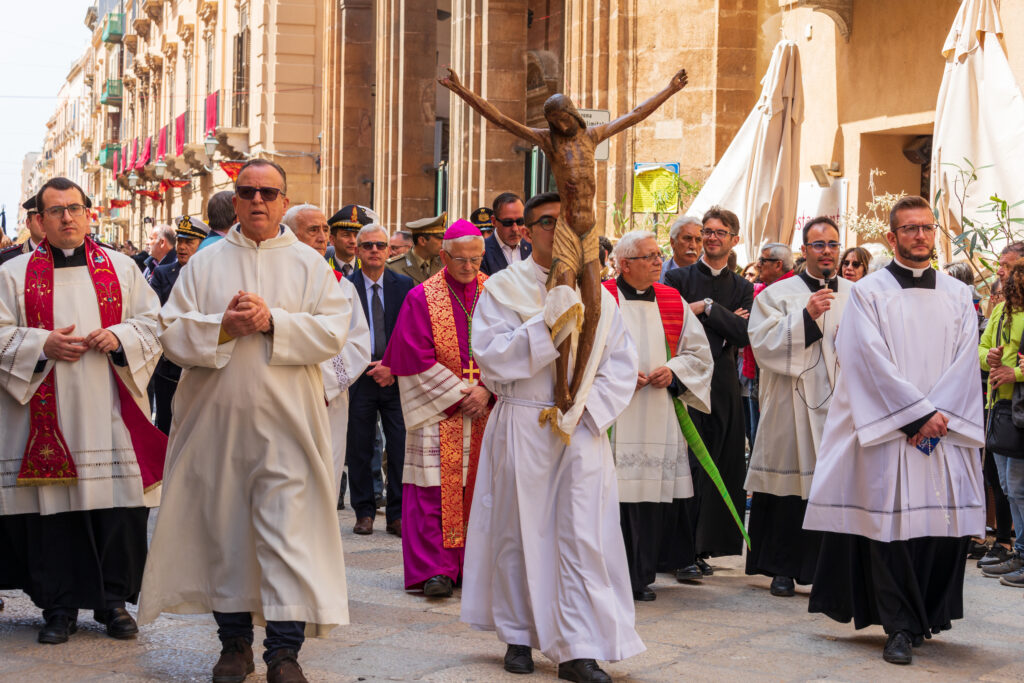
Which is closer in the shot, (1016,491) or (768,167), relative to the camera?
(1016,491)

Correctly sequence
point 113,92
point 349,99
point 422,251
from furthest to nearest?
1. point 113,92
2. point 349,99
3. point 422,251

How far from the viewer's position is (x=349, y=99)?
84.7 ft

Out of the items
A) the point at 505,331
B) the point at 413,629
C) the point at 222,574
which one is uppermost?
the point at 505,331

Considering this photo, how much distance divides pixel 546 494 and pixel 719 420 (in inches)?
99.1

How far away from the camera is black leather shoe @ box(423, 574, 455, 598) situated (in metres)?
7.11

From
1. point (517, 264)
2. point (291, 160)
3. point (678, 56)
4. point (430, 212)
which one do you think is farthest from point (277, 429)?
point (291, 160)

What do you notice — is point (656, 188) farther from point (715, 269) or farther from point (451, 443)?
point (451, 443)

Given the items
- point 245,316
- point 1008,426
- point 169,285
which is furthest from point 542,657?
point 169,285

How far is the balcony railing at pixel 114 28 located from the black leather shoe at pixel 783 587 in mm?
57441

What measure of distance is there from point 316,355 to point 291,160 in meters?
26.4

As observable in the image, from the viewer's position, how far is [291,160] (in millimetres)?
31047

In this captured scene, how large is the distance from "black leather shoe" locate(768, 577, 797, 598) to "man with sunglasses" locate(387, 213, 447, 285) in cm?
345

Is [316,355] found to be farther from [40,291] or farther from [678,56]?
[678,56]

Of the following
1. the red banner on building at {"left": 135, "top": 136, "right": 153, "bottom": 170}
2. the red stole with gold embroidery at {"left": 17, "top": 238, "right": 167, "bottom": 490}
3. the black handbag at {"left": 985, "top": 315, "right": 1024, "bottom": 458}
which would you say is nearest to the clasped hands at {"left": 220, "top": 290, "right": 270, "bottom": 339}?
the red stole with gold embroidery at {"left": 17, "top": 238, "right": 167, "bottom": 490}
